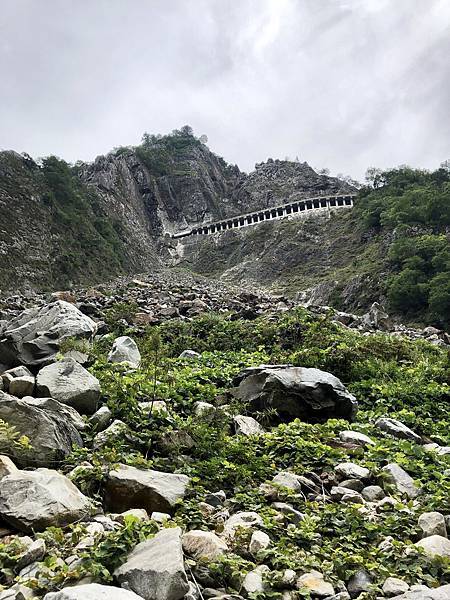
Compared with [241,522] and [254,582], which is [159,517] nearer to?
[241,522]

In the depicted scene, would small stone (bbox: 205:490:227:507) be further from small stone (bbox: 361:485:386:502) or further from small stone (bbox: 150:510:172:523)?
small stone (bbox: 361:485:386:502)

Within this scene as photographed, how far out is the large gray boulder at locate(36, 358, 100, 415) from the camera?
5.86 m

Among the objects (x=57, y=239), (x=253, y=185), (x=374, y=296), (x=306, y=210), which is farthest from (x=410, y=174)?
(x=253, y=185)

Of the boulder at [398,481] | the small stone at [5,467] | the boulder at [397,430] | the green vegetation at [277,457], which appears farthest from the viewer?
the boulder at [397,430]

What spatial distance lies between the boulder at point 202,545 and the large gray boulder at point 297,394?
3613mm

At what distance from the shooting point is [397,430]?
6906 mm

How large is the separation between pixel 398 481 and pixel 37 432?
151 inches

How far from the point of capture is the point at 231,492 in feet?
15.8

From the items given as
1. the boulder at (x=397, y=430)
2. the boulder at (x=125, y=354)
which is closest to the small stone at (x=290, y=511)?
the boulder at (x=397, y=430)

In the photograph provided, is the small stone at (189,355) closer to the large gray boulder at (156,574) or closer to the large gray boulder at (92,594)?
the large gray boulder at (156,574)

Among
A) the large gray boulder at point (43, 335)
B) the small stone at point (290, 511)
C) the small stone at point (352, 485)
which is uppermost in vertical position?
the large gray boulder at point (43, 335)

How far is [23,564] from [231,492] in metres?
2.31

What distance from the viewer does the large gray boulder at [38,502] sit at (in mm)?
3394

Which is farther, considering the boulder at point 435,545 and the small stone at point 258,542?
the boulder at point 435,545
